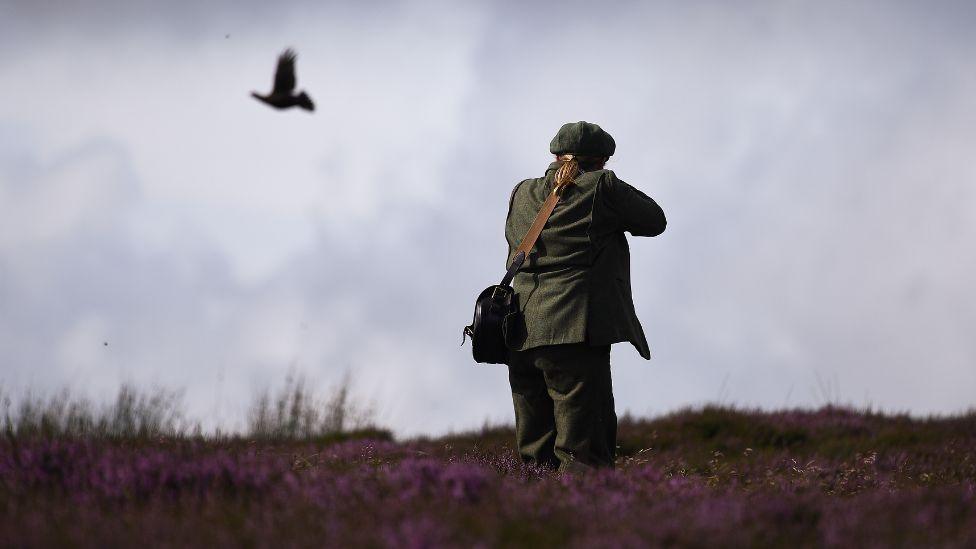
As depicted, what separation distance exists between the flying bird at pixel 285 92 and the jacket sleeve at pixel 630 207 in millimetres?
2093

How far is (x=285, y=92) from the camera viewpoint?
5195 millimetres

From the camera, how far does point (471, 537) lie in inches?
160

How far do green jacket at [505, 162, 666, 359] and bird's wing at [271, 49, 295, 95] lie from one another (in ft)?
6.52

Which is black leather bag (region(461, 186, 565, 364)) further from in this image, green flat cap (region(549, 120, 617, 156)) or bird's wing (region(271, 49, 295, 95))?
bird's wing (region(271, 49, 295, 95))

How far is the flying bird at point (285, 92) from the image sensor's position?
16.9 ft

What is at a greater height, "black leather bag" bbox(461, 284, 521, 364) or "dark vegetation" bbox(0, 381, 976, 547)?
"black leather bag" bbox(461, 284, 521, 364)

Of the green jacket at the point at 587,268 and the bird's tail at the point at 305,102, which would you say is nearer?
the bird's tail at the point at 305,102

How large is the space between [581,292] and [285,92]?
87.6 inches

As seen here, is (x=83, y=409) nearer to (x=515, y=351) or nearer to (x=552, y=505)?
(x=515, y=351)

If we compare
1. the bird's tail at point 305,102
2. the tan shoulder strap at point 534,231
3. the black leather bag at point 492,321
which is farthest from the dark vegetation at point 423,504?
the bird's tail at point 305,102

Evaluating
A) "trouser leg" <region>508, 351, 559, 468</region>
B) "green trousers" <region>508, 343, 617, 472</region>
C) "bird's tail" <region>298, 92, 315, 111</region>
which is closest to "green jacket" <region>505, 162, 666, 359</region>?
"green trousers" <region>508, 343, 617, 472</region>

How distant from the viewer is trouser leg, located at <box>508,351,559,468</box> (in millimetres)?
6828

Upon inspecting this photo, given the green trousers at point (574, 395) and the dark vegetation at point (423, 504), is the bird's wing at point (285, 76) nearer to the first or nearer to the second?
the dark vegetation at point (423, 504)

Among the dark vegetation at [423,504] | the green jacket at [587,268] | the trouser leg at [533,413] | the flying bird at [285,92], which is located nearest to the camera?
the dark vegetation at [423,504]
